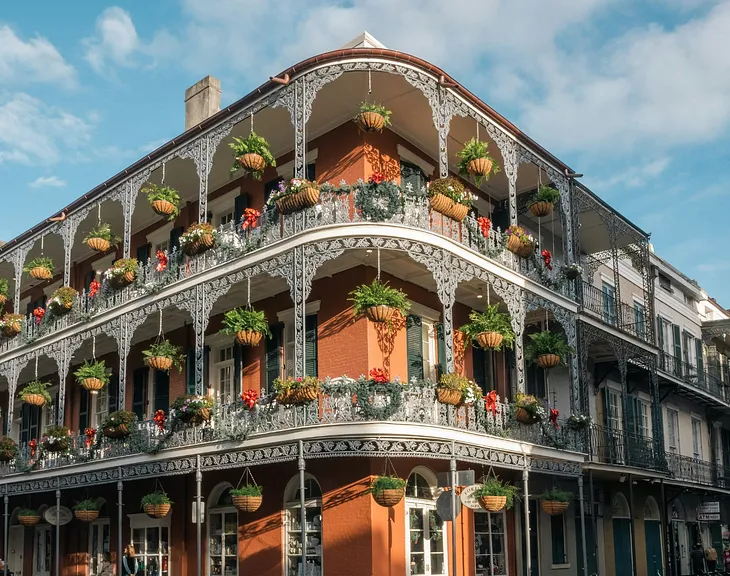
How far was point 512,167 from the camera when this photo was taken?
62.0 ft

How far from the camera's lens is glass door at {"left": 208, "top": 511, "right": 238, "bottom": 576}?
18281 millimetres

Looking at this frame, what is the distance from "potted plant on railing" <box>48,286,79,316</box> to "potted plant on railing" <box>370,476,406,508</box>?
36.2 feet

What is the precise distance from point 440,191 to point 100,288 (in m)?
9.67

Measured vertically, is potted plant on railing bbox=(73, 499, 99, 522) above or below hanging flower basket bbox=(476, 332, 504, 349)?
below

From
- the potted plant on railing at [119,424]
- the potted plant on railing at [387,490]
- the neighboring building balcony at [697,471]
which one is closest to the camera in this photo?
the potted plant on railing at [387,490]

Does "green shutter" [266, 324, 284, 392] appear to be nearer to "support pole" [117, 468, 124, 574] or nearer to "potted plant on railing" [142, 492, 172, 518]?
"potted plant on railing" [142, 492, 172, 518]

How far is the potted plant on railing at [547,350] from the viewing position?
18.5 metres

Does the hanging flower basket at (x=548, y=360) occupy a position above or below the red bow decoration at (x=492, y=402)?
above

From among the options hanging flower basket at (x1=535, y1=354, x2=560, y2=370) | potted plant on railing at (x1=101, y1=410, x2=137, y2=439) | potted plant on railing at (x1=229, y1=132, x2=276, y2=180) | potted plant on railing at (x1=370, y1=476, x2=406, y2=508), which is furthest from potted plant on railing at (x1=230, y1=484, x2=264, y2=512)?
hanging flower basket at (x1=535, y1=354, x2=560, y2=370)

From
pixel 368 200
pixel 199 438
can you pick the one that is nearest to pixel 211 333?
pixel 199 438

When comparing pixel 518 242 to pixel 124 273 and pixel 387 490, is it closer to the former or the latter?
pixel 387 490

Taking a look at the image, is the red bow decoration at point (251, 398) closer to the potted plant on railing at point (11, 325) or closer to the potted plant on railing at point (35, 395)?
the potted plant on railing at point (35, 395)

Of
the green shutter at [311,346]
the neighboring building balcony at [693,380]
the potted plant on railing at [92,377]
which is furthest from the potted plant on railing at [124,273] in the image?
the neighboring building balcony at [693,380]

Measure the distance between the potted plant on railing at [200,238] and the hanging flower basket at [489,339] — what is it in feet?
18.9
